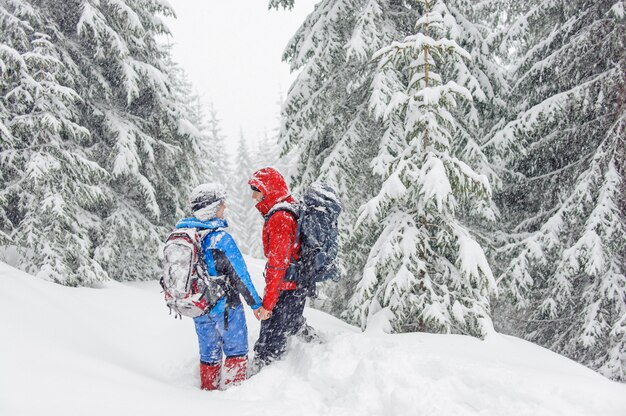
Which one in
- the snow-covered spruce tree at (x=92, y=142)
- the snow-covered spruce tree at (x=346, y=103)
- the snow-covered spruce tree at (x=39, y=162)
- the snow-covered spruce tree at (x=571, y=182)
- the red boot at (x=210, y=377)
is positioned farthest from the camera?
the snow-covered spruce tree at (x=346, y=103)

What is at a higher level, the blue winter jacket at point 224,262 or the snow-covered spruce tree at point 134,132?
the snow-covered spruce tree at point 134,132

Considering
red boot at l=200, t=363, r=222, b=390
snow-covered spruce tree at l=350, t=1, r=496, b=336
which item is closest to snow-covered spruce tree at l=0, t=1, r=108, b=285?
red boot at l=200, t=363, r=222, b=390

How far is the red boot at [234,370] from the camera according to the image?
457 centimetres

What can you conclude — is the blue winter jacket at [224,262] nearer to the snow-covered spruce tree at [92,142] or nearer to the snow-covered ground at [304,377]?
the snow-covered ground at [304,377]

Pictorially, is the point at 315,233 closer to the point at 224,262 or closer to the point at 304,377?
the point at 224,262

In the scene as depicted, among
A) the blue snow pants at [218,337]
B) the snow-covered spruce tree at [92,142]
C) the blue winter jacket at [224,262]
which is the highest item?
the snow-covered spruce tree at [92,142]

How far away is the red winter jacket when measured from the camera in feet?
15.1

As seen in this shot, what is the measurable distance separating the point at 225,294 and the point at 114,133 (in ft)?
24.5

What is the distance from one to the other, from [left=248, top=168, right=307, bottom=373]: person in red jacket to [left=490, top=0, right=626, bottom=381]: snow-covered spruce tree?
5537mm

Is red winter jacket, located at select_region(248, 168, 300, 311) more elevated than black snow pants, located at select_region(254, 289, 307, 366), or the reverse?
red winter jacket, located at select_region(248, 168, 300, 311)

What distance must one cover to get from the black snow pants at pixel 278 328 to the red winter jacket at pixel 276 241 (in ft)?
0.64

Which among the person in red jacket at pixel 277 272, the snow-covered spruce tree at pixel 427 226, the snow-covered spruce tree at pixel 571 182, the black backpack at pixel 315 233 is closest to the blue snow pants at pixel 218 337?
the person in red jacket at pixel 277 272

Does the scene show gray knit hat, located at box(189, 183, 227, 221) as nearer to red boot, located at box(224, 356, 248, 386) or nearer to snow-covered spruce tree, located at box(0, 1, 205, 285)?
red boot, located at box(224, 356, 248, 386)

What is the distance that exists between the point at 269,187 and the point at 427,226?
2.34m
